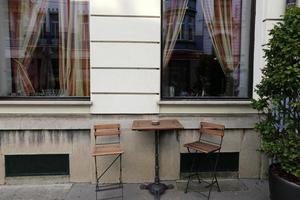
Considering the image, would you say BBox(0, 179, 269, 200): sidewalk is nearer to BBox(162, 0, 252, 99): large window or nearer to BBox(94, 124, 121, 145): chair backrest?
BBox(94, 124, 121, 145): chair backrest

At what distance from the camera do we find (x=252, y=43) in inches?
191

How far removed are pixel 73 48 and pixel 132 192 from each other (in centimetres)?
245

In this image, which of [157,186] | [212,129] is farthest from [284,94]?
[157,186]

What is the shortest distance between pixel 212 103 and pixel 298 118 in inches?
52.7

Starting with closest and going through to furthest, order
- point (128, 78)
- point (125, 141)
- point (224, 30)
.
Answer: point (128, 78) < point (125, 141) < point (224, 30)

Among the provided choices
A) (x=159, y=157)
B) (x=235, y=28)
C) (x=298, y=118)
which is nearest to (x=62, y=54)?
(x=159, y=157)

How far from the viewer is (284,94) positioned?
11.8ft

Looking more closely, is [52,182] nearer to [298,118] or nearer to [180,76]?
[180,76]

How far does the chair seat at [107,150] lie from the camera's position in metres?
3.89

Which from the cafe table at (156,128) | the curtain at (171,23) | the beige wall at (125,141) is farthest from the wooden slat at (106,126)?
the curtain at (171,23)

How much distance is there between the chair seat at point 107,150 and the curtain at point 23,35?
1550mm

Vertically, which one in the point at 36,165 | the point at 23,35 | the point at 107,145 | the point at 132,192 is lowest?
the point at 132,192

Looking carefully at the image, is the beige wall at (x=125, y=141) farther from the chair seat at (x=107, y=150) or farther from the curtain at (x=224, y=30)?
the curtain at (x=224, y=30)

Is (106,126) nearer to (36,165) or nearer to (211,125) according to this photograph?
(36,165)
